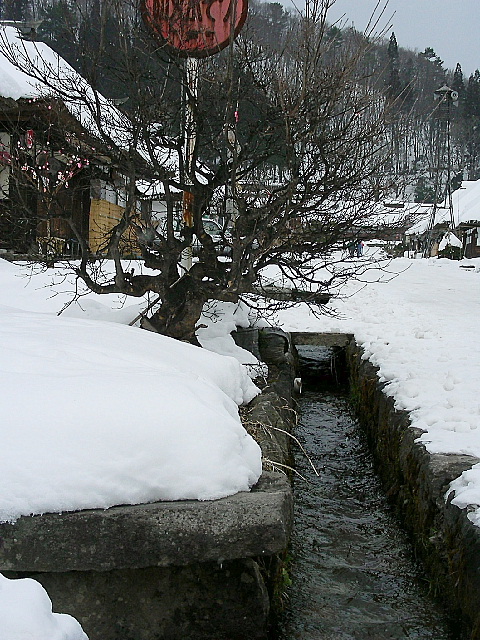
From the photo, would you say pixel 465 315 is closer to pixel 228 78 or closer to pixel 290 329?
pixel 290 329

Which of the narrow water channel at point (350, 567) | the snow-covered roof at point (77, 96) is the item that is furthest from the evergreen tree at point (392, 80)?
the narrow water channel at point (350, 567)

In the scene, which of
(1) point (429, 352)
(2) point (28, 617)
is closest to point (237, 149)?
(1) point (429, 352)

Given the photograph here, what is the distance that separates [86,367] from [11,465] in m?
0.82

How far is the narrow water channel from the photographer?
3.18 metres

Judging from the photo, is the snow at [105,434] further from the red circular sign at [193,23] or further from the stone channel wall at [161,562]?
the red circular sign at [193,23]

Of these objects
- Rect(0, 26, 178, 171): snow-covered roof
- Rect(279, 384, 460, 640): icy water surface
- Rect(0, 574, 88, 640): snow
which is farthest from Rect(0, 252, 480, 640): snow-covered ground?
Rect(0, 26, 178, 171): snow-covered roof

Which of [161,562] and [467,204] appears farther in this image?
[467,204]

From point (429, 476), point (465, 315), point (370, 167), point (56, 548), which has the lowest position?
point (465, 315)

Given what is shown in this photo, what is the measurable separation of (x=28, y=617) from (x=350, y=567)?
10.1 feet

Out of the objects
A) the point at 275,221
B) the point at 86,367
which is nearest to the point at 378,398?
the point at 275,221

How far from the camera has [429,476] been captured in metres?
3.53

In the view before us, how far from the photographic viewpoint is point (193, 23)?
16.5ft

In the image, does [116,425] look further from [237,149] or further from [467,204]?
[467,204]

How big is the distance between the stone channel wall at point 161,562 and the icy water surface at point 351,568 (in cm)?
58
